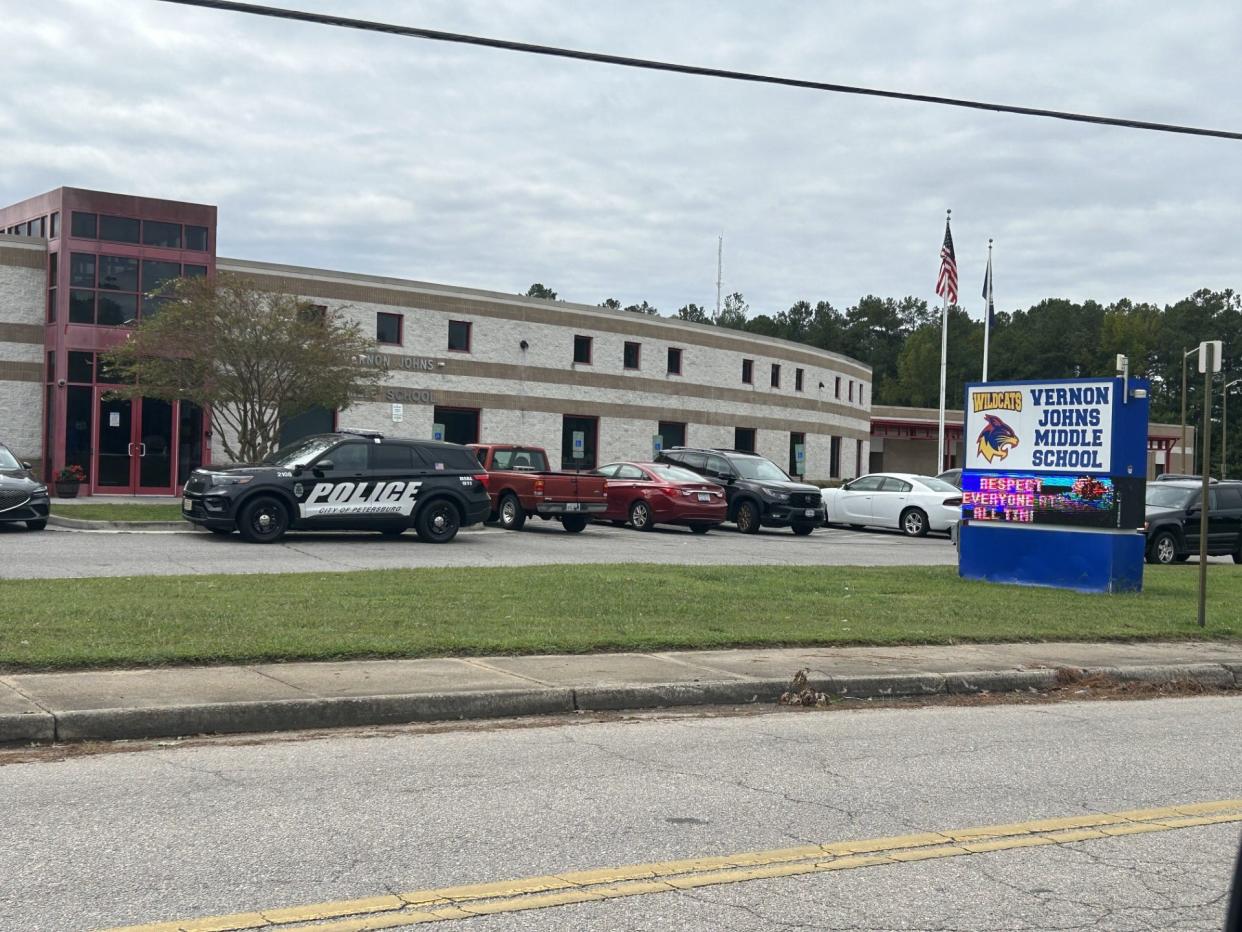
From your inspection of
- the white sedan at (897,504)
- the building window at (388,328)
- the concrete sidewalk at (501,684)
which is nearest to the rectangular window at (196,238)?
the building window at (388,328)

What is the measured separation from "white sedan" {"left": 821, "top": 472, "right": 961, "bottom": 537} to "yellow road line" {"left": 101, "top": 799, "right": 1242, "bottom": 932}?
76.5 feet

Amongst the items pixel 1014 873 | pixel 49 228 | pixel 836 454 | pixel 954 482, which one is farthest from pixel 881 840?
pixel 836 454

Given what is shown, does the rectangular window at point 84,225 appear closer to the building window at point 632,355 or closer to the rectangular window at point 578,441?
the rectangular window at point 578,441

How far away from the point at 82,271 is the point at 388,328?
32.8 ft

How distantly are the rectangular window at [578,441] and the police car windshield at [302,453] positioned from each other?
23.6 m

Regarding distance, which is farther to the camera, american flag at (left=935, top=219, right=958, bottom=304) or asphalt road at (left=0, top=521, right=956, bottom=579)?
american flag at (left=935, top=219, right=958, bottom=304)

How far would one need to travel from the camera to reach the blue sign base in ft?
53.6

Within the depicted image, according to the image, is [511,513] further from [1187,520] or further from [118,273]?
[118,273]

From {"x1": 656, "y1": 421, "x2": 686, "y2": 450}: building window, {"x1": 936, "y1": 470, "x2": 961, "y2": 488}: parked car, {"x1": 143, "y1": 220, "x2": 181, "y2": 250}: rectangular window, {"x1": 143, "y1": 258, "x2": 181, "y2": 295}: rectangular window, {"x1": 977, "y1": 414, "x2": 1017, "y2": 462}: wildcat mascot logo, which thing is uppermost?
{"x1": 143, "y1": 220, "x2": 181, "y2": 250}: rectangular window

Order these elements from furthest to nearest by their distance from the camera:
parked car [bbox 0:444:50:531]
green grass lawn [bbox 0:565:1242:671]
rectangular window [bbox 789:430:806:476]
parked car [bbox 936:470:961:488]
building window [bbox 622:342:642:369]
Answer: rectangular window [bbox 789:430:806:476]
building window [bbox 622:342:642:369]
parked car [bbox 936:470:961:488]
parked car [bbox 0:444:50:531]
green grass lawn [bbox 0:565:1242:671]

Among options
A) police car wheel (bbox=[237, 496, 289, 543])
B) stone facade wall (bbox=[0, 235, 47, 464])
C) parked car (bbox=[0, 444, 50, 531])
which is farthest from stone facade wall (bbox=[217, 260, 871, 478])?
police car wheel (bbox=[237, 496, 289, 543])

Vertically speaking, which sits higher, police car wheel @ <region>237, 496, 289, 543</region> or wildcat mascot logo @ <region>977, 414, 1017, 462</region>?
wildcat mascot logo @ <region>977, 414, 1017, 462</region>

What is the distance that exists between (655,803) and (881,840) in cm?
115

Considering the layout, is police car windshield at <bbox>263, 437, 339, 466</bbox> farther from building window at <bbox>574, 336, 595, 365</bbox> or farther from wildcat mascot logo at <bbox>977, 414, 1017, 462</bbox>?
building window at <bbox>574, 336, 595, 365</bbox>
